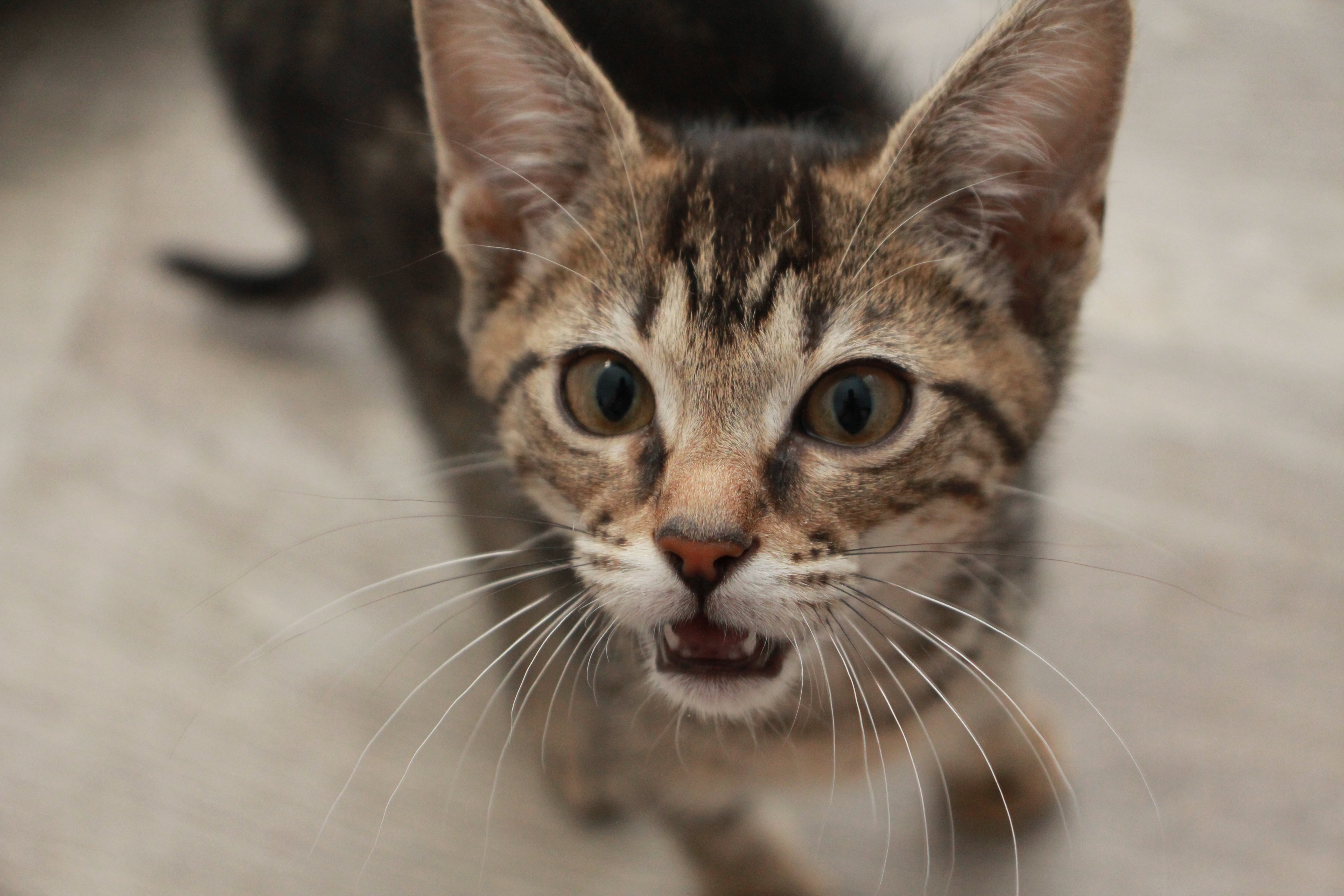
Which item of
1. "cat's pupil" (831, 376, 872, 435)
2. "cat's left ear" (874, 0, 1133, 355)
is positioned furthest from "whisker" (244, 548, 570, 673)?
"cat's left ear" (874, 0, 1133, 355)

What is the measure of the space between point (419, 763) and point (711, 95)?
1.01 metres

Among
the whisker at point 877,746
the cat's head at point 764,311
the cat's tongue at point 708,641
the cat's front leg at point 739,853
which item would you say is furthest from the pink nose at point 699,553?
the cat's front leg at point 739,853

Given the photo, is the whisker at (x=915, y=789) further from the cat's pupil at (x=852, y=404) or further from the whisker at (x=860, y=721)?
the cat's pupil at (x=852, y=404)

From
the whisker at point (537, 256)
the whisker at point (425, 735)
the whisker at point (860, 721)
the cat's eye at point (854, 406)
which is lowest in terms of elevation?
the whisker at point (425, 735)

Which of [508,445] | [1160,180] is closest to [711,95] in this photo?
[508,445]

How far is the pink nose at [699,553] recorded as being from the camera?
887 millimetres

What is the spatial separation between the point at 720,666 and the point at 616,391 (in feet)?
0.96

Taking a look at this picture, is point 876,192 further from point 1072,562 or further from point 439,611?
point 439,611

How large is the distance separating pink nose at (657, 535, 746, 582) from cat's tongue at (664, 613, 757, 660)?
104 millimetres

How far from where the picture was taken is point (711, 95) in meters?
1.48

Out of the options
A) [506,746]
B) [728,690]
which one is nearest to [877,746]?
[728,690]

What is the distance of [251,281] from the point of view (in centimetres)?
191

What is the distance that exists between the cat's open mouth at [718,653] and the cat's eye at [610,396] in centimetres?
21

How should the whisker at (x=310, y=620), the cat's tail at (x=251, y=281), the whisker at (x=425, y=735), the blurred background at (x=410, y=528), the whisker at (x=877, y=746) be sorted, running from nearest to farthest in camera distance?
the whisker at (x=877, y=746)
the whisker at (x=425, y=735)
the blurred background at (x=410, y=528)
the whisker at (x=310, y=620)
the cat's tail at (x=251, y=281)
